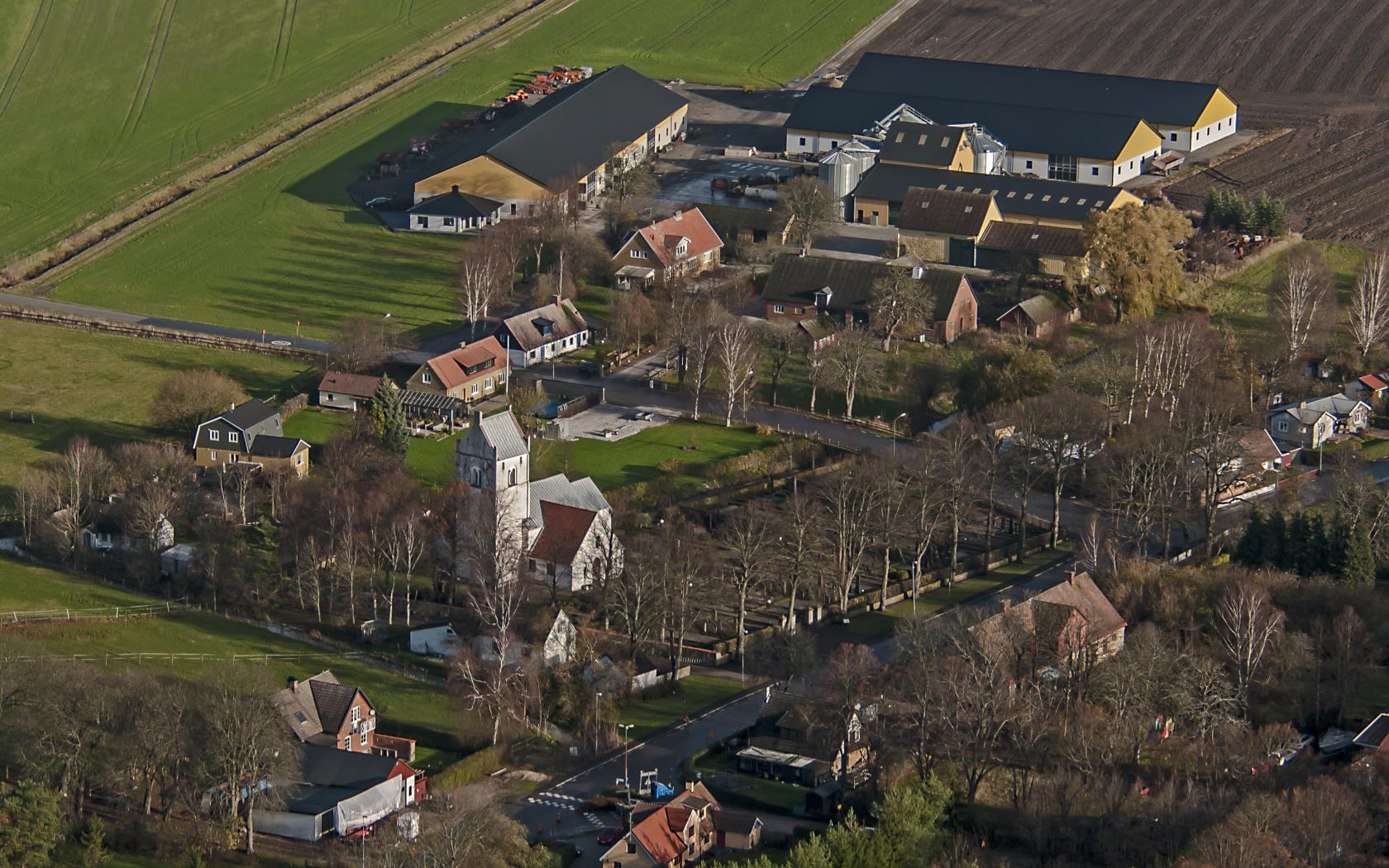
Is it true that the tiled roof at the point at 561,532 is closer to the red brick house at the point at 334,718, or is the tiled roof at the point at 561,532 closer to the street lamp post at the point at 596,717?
the street lamp post at the point at 596,717

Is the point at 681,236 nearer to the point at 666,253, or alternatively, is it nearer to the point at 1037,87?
the point at 666,253

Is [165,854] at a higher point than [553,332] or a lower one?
lower

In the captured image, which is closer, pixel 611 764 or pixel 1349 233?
pixel 611 764

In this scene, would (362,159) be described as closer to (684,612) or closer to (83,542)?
(83,542)

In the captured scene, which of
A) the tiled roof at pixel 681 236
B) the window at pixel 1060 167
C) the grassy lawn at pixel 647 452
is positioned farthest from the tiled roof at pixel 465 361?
the window at pixel 1060 167

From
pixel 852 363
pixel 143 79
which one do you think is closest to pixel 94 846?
pixel 852 363

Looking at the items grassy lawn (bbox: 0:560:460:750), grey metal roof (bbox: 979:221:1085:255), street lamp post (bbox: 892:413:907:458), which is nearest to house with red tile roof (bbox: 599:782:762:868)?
grassy lawn (bbox: 0:560:460:750)

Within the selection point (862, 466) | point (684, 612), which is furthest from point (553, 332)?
point (684, 612)
